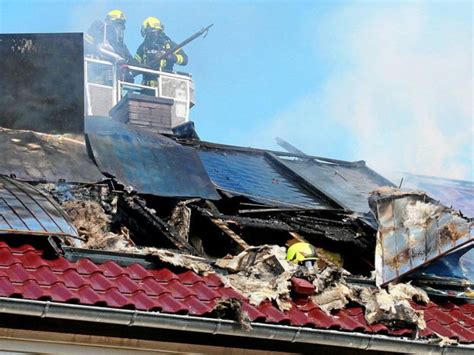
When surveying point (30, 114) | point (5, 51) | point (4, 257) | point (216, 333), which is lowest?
point (216, 333)

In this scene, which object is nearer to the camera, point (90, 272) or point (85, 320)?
point (85, 320)

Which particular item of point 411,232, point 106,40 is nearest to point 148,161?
point 411,232

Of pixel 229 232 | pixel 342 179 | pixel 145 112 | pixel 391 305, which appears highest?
pixel 145 112

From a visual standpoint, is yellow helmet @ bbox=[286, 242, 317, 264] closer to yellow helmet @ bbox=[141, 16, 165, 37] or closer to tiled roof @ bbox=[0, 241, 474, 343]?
tiled roof @ bbox=[0, 241, 474, 343]

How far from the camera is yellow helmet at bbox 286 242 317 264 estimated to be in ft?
32.4

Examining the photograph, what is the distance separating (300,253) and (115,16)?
20575mm

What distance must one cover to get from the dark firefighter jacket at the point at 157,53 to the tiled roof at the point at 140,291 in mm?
20649

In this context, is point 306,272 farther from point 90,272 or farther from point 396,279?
point 90,272

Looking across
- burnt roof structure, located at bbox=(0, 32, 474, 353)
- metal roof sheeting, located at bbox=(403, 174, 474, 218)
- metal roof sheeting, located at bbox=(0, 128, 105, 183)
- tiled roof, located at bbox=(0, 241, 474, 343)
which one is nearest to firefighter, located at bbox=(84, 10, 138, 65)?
metal roof sheeting, located at bbox=(403, 174, 474, 218)

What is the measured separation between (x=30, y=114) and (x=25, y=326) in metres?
4.06

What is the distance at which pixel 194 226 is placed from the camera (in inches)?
416

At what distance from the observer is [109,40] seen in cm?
2838

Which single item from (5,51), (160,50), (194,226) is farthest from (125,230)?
(160,50)

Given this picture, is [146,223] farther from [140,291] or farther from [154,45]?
[154,45]
